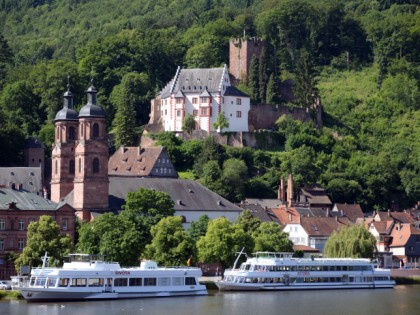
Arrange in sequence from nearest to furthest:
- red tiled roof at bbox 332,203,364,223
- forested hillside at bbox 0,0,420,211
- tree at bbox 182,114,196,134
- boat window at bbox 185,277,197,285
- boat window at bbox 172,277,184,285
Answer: boat window at bbox 172,277,184,285
boat window at bbox 185,277,197,285
red tiled roof at bbox 332,203,364,223
forested hillside at bbox 0,0,420,211
tree at bbox 182,114,196,134

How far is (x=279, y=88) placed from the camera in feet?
513

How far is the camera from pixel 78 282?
8906 centimetres

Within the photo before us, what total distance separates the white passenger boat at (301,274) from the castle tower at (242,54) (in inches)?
2220

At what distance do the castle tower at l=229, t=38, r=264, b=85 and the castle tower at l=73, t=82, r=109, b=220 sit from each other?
4851cm

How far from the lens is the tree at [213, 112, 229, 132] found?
144m

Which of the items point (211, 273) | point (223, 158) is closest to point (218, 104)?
point (223, 158)

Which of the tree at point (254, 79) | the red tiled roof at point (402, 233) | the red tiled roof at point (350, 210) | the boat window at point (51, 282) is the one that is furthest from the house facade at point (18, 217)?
the tree at point (254, 79)

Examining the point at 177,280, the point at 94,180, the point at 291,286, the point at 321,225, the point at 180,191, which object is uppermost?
the point at 94,180

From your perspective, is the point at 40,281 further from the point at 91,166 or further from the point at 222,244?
the point at 91,166

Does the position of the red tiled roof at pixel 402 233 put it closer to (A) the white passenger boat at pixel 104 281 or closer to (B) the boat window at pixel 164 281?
(A) the white passenger boat at pixel 104 281

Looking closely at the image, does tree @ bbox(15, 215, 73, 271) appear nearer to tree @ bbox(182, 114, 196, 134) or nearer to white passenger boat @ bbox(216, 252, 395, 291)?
white passenger boat @ bbox(216, 252, 395, 291)

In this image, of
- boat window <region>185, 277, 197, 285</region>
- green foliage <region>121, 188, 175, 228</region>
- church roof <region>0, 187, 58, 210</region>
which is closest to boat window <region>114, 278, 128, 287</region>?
boat window <region>185, 277, 197, 285</region>

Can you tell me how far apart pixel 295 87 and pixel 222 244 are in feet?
182

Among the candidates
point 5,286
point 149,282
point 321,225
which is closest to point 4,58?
point 321,225
